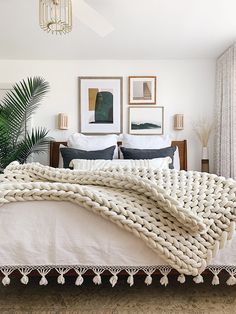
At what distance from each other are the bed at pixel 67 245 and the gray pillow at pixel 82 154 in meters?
1.89

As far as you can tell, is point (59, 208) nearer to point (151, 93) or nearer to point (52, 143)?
point (52, 143)

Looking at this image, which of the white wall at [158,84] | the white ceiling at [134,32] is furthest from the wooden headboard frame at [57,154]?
the white ceiling at [134,32]

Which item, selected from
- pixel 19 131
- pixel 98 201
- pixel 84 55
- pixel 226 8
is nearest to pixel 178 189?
pixel 98 201

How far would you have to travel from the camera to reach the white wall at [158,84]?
411 cm

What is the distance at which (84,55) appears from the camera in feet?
12.9

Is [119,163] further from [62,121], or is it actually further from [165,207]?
[165,207]

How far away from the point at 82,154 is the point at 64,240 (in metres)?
1.97

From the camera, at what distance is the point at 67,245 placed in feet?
4.65

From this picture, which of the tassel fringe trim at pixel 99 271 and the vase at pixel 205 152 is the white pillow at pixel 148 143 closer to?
the vase at pixel 205 152

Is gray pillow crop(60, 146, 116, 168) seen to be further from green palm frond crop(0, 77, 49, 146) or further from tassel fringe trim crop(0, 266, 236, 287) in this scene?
tassel fringe trim crop(0, 266, 236, 287)

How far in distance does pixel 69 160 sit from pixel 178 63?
2044mm

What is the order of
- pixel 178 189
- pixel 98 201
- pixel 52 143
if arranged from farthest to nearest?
pixel 52 143 → pixel 178 189 → pixel 98 201

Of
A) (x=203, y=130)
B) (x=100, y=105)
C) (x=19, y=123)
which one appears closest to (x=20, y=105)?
(x=19, y=123)

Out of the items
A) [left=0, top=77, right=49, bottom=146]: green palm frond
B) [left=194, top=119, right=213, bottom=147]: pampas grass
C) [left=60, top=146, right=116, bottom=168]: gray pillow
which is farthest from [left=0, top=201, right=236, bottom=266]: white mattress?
[left=194, top=119, right=213, bottom=147]: pampas grass
